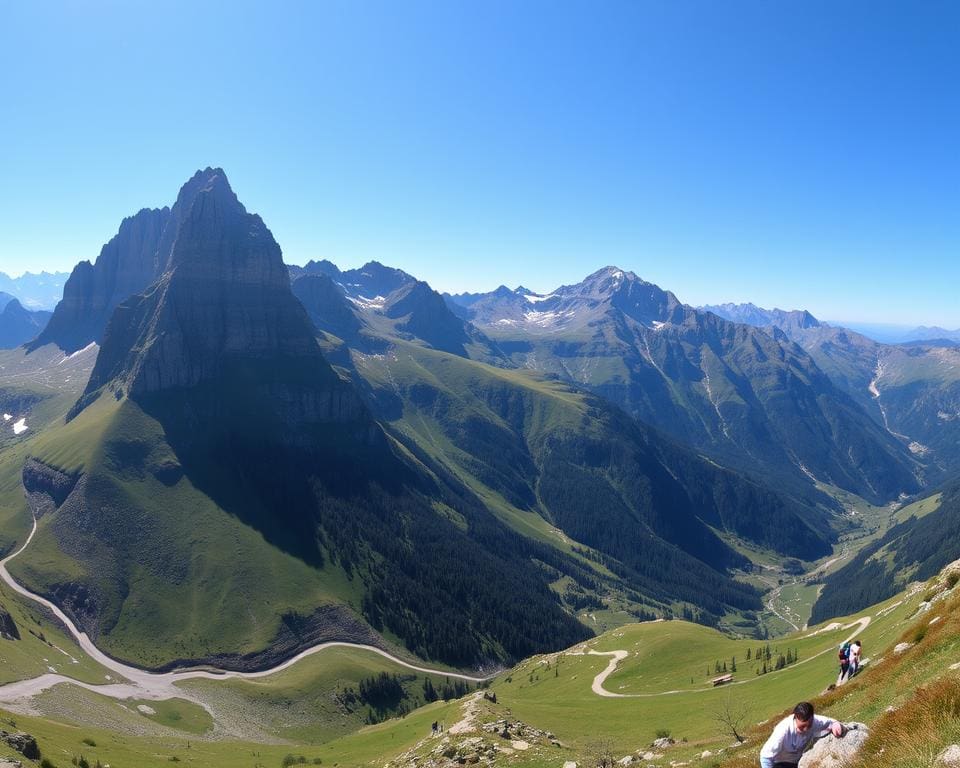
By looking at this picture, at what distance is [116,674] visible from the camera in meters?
173

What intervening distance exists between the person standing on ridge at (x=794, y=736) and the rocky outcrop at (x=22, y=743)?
220ft

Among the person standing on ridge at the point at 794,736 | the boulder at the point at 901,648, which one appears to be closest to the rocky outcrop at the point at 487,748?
the boulder at the point at 901,648

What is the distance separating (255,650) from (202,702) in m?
30.8

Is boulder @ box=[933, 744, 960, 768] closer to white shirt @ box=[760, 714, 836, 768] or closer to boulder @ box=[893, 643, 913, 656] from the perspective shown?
white shirt @ box=[760, 714, 836, 768]

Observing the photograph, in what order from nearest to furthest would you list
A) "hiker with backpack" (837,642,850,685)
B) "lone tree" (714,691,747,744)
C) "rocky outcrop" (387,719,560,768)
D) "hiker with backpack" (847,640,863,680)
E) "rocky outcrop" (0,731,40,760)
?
"hiker with backpack" (847,640,863,680)
"hiker with backpack" (837,642,850,685)
"rocky outcrop" (0,731,40,760)
"lone tree" (714,691,747,744)
"rocky outcrop" (387,719,560,768)

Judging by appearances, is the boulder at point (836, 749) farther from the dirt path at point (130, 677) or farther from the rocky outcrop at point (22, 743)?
the dirt path at point (130, 677)

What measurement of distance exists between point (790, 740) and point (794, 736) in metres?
0.24

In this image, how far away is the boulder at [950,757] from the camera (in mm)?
14278

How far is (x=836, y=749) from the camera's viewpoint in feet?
61.1

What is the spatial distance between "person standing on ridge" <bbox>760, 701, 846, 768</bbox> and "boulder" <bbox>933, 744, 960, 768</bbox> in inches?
187

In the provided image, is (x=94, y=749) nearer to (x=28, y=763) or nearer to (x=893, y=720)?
(x=28, y=763)

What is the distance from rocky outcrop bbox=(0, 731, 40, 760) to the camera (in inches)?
2117

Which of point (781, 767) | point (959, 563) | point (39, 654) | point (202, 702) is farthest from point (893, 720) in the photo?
point (39, 654)

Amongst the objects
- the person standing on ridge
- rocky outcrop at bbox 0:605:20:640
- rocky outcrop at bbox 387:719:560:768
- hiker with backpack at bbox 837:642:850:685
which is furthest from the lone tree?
rocky outcrop at bbox 0:605:20:640
